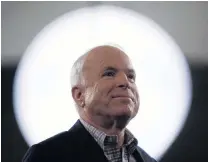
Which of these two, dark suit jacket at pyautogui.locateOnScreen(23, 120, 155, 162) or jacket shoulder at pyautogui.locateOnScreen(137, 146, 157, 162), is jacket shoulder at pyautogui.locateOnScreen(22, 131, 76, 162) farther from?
jacket shoulder at pyautogui.locateOnScreen(137, 146, 157, 162)

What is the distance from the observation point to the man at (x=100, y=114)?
36.7 inches

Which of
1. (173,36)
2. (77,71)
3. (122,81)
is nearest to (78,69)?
(77,71)

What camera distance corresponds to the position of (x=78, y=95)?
Answer: 3.18 feet

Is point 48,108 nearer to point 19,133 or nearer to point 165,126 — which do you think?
point 19,133

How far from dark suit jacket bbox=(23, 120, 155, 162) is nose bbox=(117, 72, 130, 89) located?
0.49 feet

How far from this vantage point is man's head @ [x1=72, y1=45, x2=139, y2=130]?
0.93 m

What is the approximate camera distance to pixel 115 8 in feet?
3.43

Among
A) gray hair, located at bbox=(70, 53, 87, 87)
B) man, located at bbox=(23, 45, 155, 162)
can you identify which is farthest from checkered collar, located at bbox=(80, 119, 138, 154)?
gray hair, located at bbox=(70, 53, 87, 87)

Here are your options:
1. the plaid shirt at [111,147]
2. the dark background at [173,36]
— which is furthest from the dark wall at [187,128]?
the plaid shirt at [111,147]

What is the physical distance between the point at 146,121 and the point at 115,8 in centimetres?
34

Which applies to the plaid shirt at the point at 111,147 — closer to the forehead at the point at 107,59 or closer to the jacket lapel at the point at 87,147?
the jacket lapel at the point at 87,147

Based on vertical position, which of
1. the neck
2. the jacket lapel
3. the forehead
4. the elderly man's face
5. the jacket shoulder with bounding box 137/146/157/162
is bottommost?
the jacket shoulder with bounding box 137/146/157/162

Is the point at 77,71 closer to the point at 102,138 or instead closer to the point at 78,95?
the point at 78,95

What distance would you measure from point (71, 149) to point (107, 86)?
193mm
